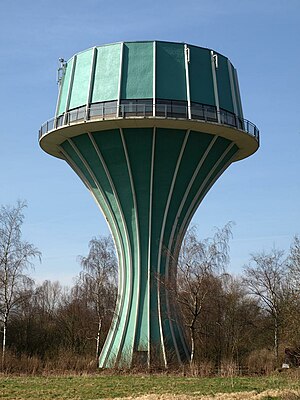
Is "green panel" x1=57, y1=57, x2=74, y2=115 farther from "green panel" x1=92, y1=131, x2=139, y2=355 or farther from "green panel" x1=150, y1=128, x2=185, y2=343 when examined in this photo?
"green panel" x1=150, y1=128, x2=185, y2=343

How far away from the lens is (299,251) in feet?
85.9

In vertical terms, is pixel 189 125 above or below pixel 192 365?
above

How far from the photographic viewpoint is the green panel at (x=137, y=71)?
25.4m

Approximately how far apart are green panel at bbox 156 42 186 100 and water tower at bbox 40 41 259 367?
4cm

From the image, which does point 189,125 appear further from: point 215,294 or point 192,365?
point 215,294

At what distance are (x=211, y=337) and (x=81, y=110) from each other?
14.4 metres

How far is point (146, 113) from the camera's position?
24.7 metres

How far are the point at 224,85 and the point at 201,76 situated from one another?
1287mm

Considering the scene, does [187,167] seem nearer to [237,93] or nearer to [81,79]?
[237,93]

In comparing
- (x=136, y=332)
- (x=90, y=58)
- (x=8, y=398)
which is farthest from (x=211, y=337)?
(x=8, y=398)

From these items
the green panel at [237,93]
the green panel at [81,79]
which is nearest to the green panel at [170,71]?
the green panel at [81,79]

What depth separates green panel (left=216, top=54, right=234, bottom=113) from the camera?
2657 centimetres

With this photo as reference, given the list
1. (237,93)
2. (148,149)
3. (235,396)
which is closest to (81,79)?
(148,149)

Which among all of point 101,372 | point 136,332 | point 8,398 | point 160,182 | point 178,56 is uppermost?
point 178,56
